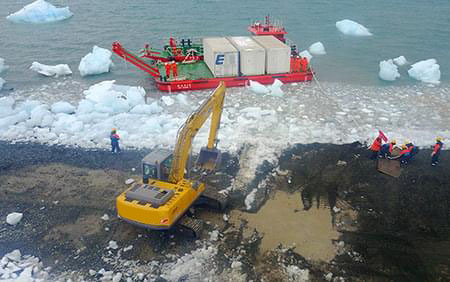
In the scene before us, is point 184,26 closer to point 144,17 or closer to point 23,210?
point 144,17

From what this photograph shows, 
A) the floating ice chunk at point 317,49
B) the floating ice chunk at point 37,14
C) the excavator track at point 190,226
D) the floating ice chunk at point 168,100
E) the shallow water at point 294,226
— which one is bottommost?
the shallow water at point 294,226

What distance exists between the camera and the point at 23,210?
10422mm

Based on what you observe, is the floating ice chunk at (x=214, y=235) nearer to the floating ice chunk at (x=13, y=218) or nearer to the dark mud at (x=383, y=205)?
the dark mud at (x=383, y=205)

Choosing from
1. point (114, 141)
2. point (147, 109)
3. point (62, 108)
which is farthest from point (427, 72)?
point (62, 108)

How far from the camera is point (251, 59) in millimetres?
17953

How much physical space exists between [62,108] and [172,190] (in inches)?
351

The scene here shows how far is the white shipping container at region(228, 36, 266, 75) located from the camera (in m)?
17.8

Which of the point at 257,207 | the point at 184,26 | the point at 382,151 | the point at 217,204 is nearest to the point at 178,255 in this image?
the point at 217,204

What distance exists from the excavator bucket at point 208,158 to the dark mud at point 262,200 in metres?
0.88

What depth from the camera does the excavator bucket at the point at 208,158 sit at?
427 inches

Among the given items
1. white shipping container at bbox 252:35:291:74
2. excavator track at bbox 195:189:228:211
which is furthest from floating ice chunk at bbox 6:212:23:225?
white shipping container at bbox 252:35:291:74

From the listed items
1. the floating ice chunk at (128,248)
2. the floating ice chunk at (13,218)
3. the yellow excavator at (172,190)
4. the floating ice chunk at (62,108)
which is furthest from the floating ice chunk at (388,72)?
the floating ice chunk at (13,218)

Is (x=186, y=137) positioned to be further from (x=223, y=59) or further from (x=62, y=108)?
(x=223, y=59)

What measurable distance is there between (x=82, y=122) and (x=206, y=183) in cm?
616
